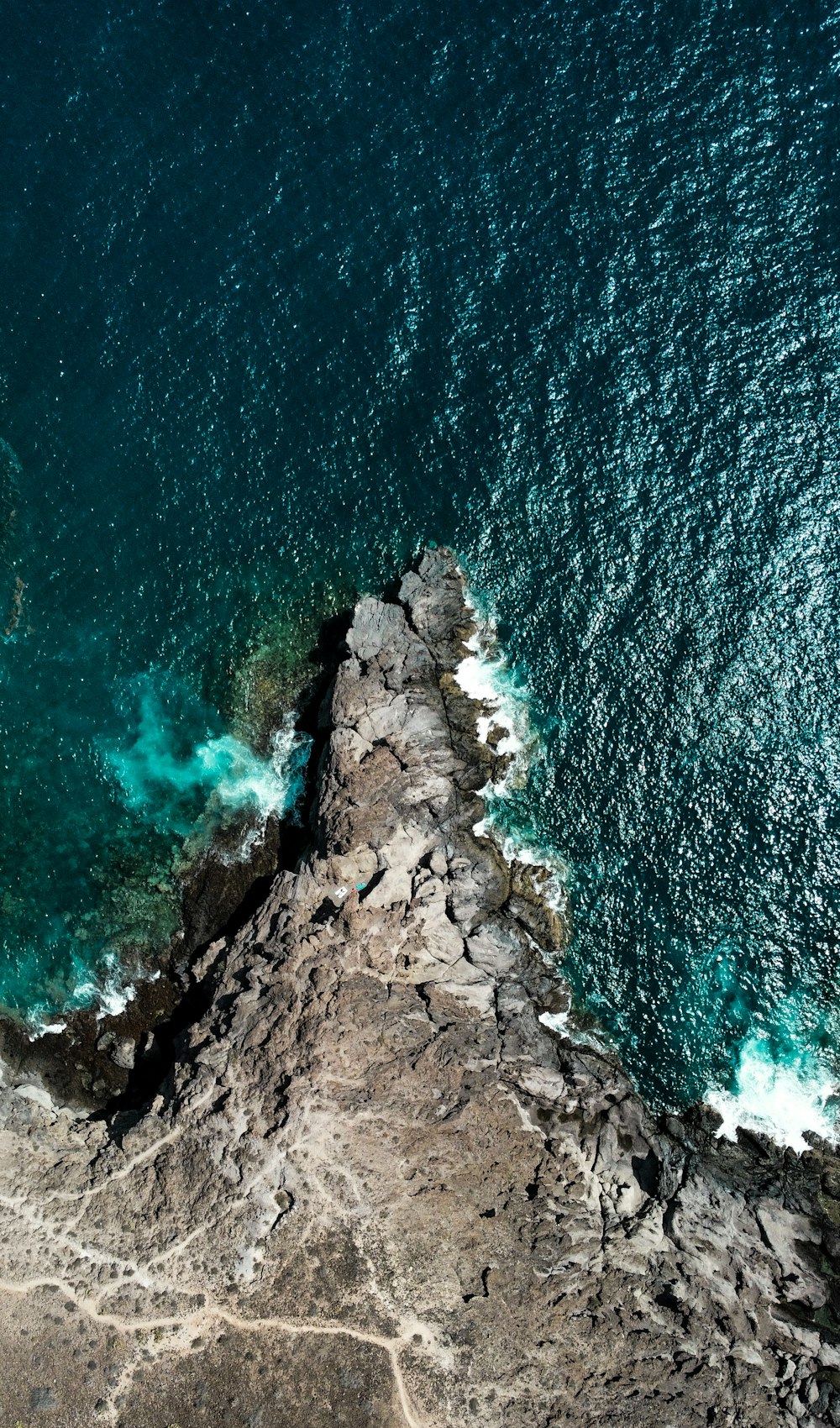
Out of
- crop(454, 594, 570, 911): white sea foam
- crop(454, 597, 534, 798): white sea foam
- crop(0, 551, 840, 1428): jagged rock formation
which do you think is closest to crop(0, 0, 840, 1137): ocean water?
crop(454, 594, 570, 911): white sea foam

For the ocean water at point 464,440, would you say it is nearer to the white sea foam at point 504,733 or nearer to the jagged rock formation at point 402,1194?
the white sea foam at point 504,733

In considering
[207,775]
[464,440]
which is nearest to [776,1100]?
[207,775]

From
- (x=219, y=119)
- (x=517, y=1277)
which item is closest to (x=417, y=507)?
(x=219, y=119)

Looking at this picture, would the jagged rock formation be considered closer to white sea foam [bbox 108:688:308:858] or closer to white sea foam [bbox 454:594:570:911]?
white sea foam [bbox 454:594:570:911]

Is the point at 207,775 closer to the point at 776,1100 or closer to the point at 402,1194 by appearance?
the point at 402,1194

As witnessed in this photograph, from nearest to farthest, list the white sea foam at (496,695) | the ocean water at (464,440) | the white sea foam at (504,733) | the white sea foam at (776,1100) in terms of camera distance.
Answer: the white sea foam at (776,1100) → the ocean water at (464,440) → the white sea foam at (504,733) → the white sea foam at (496,695)

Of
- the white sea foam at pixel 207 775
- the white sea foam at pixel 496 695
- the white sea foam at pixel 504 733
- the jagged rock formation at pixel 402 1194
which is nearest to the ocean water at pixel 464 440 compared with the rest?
the white sea foam at pixel 207 775
